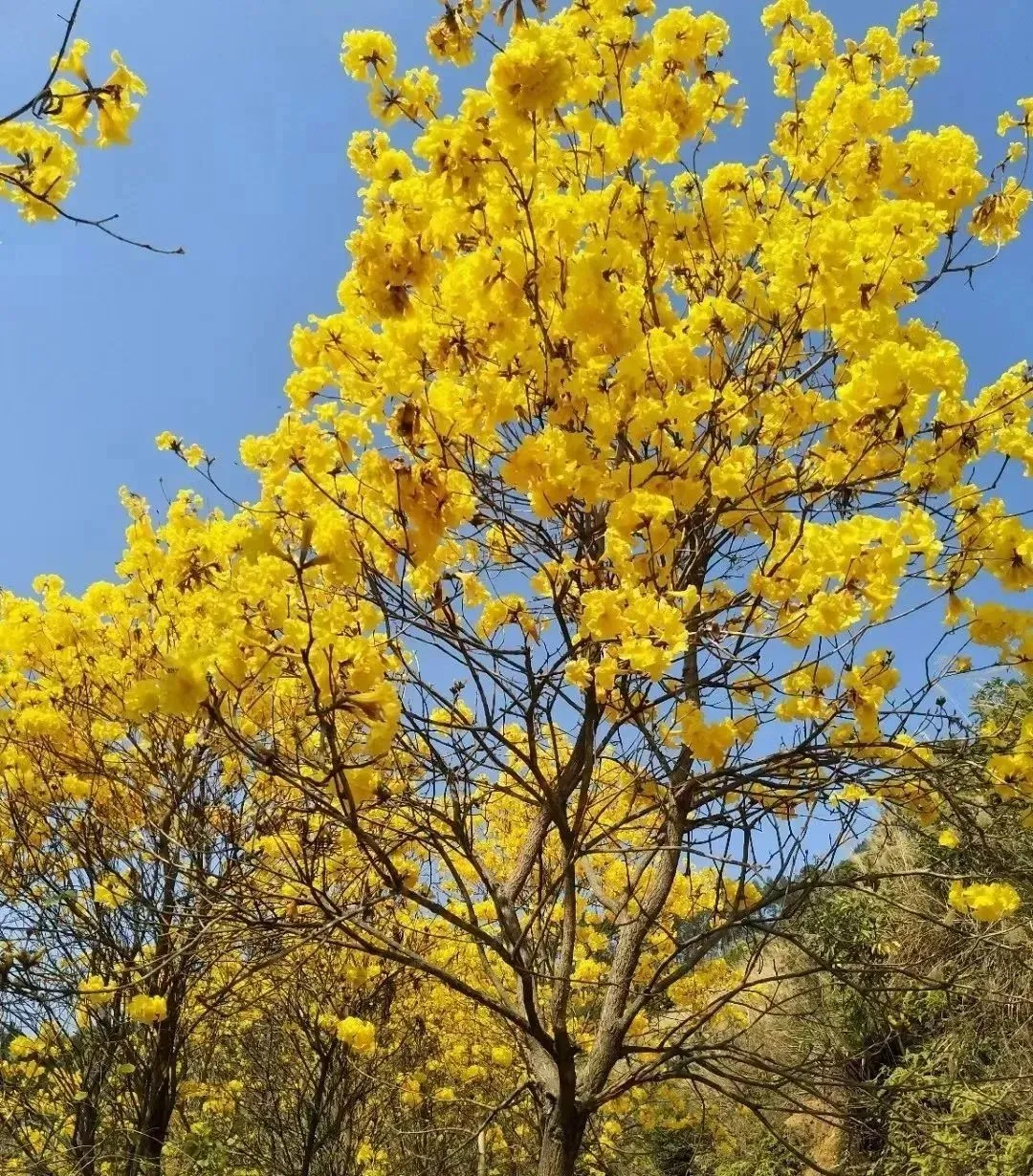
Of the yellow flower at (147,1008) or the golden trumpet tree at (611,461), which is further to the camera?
the yellow flower at (147,1008)

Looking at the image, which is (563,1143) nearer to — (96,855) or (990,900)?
(990,900)

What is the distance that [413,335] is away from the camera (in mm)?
2408

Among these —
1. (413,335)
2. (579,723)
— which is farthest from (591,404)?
(579,723)

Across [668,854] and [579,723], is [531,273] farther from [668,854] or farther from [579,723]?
[668,854]

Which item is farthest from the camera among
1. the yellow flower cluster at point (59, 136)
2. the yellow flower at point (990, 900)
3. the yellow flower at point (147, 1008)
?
the yellow flower at point (147, 1008)

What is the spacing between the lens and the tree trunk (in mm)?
2566

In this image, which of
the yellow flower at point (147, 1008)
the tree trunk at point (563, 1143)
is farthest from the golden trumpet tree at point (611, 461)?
the yellow flower at point (147, 1008)

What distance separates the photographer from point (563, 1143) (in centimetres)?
258

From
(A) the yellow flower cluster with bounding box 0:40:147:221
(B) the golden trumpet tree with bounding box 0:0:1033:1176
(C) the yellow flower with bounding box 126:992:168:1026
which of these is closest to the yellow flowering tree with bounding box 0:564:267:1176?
(C) the yellow flower with bounding box 126:992:168:1026

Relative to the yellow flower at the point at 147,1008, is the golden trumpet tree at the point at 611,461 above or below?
above

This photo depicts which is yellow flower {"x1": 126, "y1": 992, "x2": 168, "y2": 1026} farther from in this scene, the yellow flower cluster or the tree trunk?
the yellow flower cluster

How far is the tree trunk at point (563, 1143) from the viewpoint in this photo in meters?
2.57

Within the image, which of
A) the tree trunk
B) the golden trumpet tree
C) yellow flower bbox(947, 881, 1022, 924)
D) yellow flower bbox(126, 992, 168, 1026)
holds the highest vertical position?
the golden trumpet tree

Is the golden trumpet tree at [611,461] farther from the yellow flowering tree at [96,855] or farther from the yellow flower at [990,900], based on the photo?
the yellow flowering tree at [96,855]
